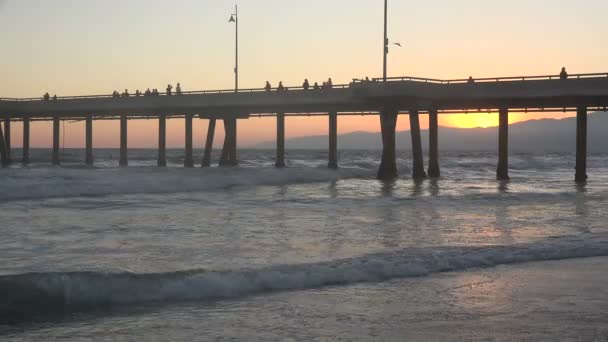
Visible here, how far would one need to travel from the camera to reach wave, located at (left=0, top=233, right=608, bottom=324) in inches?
394

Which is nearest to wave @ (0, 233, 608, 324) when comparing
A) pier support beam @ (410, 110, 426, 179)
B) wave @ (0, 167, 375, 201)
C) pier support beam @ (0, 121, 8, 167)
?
wave @ (0, 167, 375, 201)

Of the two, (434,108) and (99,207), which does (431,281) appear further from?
(434,108)

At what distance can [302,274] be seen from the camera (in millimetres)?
11859

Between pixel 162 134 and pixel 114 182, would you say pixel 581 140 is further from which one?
pixel 162 134

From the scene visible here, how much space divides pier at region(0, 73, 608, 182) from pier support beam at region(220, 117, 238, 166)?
0.25ft

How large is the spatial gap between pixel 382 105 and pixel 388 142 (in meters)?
2.27

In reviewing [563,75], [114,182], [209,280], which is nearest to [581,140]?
[563,75]

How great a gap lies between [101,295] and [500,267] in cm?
670

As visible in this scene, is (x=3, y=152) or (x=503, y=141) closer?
(x=503, y=141)

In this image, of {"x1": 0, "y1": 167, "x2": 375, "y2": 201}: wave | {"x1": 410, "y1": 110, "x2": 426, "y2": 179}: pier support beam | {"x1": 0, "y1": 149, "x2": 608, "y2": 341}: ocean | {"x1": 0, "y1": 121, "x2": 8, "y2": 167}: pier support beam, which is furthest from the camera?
{"x1": 0, "y1": 121, "x2": 8, "y2": 167}: pier support beam

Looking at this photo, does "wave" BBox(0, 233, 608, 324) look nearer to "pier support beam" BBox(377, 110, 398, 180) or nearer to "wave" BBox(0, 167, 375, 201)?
"wave" BBox(0, 167, 375, 201)

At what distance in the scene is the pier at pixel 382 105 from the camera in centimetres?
4350

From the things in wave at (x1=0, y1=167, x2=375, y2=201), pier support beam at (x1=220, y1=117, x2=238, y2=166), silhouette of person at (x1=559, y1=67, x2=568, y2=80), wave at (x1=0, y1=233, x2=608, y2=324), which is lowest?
wave at (x1=0, y1=167, x2=375, y2=201)

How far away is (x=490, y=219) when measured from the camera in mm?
21359
